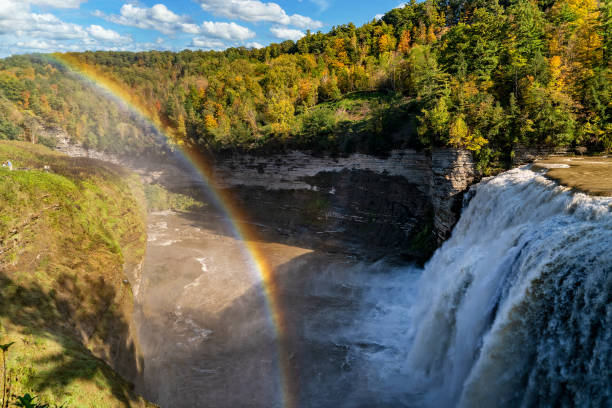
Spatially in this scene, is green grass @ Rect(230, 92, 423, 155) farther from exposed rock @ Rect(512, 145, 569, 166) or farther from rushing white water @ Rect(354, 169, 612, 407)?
rushing white water @ Rect(354, 169, 612, 407)

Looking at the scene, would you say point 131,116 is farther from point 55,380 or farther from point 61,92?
point 55,380

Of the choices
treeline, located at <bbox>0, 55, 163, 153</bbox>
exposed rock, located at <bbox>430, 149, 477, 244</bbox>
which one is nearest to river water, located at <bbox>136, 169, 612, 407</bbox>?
exposed rock, located at <bbox>430, 149, 477, 244</bbox>

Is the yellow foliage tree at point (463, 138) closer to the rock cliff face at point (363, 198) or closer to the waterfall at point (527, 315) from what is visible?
the rock cliff face at point (363, 198)

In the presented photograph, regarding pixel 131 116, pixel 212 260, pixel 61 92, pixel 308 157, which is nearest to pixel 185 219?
pixel 212 260

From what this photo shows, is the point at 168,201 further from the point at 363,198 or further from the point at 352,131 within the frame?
the point at 363,198

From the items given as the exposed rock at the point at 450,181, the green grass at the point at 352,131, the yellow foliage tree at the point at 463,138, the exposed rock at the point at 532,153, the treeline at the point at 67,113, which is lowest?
the exposed rock at the point at 450,181

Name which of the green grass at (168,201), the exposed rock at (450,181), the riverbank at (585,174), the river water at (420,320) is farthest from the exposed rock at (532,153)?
the green grass at (168,201)
